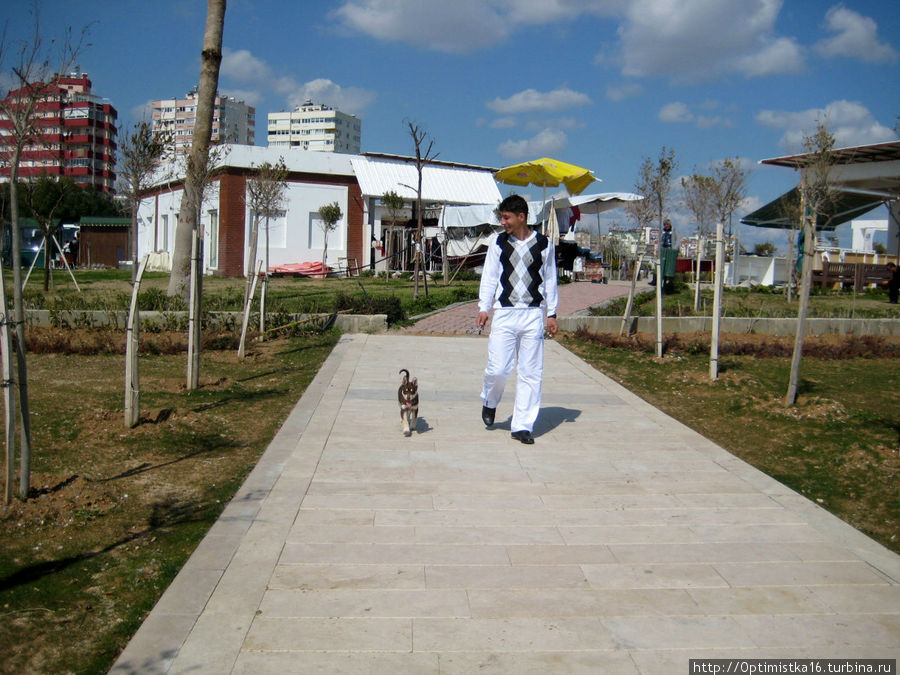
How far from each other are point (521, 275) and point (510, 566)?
302 centimetres

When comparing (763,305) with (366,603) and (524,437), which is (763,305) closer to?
(524,437)

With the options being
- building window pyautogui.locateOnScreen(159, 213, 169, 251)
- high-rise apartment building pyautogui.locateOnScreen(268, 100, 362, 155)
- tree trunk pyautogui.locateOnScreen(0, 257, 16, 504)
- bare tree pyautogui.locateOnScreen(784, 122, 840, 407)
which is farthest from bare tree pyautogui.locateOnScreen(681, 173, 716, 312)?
high-rise apartment building pyautogui.locateOnScreen(268, 100, 362, 155)

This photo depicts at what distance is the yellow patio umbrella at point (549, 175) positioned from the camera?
60.6ft

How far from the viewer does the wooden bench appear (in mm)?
22781

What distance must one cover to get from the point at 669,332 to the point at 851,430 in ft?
20.4

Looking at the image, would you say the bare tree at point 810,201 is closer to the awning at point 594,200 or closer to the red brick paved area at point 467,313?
the red brick paved area at point 467,313

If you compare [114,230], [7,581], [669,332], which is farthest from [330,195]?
[7,581]

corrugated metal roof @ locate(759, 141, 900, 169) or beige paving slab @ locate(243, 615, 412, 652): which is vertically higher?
corrugated metal roof @ locate(759, 141, 900, 169)

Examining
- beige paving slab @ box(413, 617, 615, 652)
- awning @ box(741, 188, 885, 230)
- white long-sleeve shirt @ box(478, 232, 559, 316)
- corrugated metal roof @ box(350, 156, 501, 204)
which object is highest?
corrugated metal roof @ box(350, 156, 501, 204)

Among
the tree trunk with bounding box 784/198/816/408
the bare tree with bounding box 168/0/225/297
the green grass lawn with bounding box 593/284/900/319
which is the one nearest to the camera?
the tree trunk with bounding box 784/198/816/408

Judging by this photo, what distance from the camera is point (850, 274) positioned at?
2355 cm

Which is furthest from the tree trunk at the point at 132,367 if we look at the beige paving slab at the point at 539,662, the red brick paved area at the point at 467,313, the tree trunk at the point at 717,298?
the red brick paved area at the point at 467,313

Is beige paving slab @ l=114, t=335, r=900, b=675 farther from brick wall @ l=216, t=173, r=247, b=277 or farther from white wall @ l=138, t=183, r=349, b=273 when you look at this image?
white wall @ l=138, t=183, r=349, b=273

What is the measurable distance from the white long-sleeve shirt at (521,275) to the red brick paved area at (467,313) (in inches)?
271
